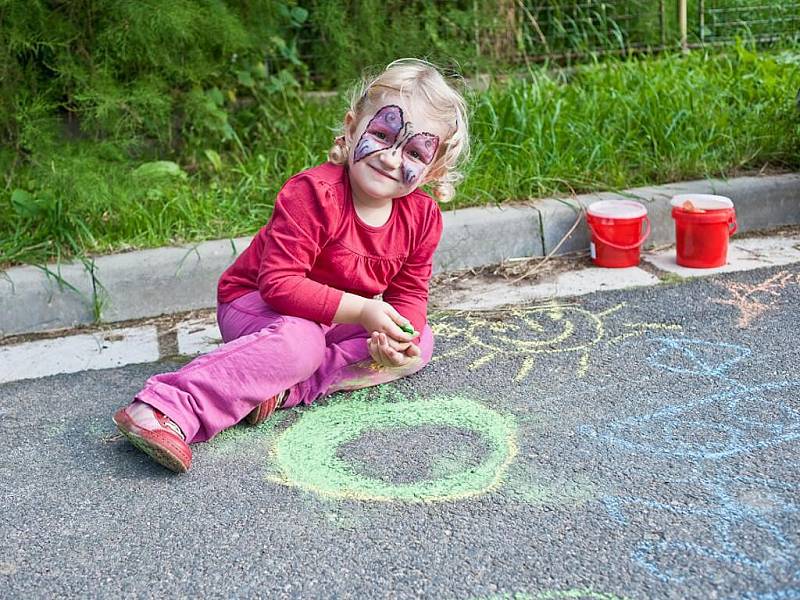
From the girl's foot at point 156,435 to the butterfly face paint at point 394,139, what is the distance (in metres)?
0.79

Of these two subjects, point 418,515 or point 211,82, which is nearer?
point 418,515

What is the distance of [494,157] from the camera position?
148 inches

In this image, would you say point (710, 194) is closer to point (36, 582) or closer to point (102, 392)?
point (102, 392)

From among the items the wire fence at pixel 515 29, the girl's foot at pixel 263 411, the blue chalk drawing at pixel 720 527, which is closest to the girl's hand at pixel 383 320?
the girl's foot at pixel 263 411

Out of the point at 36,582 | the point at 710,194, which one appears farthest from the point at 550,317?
the point at 36,582

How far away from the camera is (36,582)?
5.56 feet

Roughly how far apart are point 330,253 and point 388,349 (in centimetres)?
32

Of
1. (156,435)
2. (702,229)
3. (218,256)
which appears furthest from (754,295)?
(156,435)

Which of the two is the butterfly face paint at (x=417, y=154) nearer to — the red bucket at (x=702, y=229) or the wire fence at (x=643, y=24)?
the red bucket at (x=702, y=229)

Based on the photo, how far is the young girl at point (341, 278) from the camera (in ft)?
7.20

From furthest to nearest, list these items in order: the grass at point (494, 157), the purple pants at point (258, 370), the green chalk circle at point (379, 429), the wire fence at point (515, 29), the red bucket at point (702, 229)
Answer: the wire fence at point (515, 29), the grass at point (494, 157), the red bucket at point (702, 229), the purple pants at point (258, 370), the green chalk circle at point (379, 429)

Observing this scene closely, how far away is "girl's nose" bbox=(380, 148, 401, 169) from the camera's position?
7.59ft

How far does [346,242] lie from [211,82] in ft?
6.42

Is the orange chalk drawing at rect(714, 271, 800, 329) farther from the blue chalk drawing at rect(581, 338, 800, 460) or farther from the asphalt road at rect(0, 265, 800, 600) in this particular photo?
the blue chalk drawing at rect(581, 338, 800, 460)
